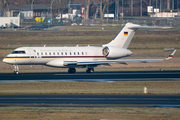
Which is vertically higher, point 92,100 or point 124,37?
point 124,37

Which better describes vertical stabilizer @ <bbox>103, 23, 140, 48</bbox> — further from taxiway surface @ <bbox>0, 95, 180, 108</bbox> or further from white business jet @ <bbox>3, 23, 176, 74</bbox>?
taxiway surface @ <bbox>0, 95, 180, 108</bbox>

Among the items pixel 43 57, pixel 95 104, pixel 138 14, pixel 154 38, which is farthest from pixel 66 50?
pixel 138 14

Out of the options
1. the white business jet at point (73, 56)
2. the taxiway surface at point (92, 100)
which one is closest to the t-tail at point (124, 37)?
the white business jet at point (73, 56)

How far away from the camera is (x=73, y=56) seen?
3903 cm

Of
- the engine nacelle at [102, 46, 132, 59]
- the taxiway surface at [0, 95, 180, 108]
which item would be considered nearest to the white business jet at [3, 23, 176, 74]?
the engine nacelle at [102, 46, 132, 59]

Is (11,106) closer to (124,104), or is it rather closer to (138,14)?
(124,104)

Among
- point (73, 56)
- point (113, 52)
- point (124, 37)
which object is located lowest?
point (73, 56)

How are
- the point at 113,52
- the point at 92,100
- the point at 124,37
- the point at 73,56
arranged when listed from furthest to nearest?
the point at 124,37
the point at 113,52
the point at 73,56
the point at 92,100

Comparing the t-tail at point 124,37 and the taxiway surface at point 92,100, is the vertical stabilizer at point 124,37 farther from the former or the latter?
the taxiway surface at point 92,100

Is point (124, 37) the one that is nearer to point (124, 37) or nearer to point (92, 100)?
point (124, 37)

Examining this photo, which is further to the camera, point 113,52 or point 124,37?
point 124,37

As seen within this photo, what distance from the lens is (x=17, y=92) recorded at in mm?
25719

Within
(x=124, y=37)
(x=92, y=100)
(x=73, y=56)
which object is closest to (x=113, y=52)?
(x=124, y=37)

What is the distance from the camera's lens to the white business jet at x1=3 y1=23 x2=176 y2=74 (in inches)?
1454
